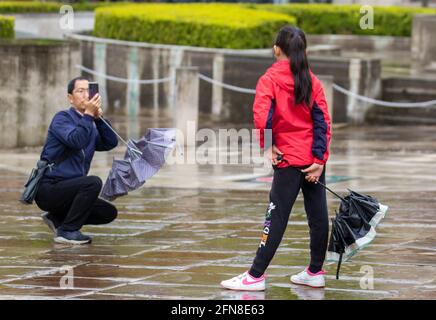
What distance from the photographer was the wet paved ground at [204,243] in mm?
8422

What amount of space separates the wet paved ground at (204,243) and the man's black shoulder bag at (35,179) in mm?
403

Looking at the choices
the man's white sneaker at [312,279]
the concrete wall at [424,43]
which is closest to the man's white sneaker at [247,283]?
the man's white sneaker at [312,279]

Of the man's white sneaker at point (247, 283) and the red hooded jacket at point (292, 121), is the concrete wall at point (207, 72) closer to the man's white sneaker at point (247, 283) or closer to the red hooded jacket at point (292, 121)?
the red hooded jacket at point (292, 121)

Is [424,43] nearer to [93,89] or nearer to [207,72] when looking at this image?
[207,72]

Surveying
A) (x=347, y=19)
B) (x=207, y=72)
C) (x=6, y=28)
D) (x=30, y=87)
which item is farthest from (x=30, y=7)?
(x=30, y=87)

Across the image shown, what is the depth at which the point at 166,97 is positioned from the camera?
22.1 m

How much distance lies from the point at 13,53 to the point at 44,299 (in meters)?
9.93

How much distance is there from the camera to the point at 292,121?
8.16m

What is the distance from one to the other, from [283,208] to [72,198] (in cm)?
262

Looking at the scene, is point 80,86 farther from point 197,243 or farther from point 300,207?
point 300,207

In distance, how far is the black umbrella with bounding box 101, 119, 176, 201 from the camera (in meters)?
10.4
